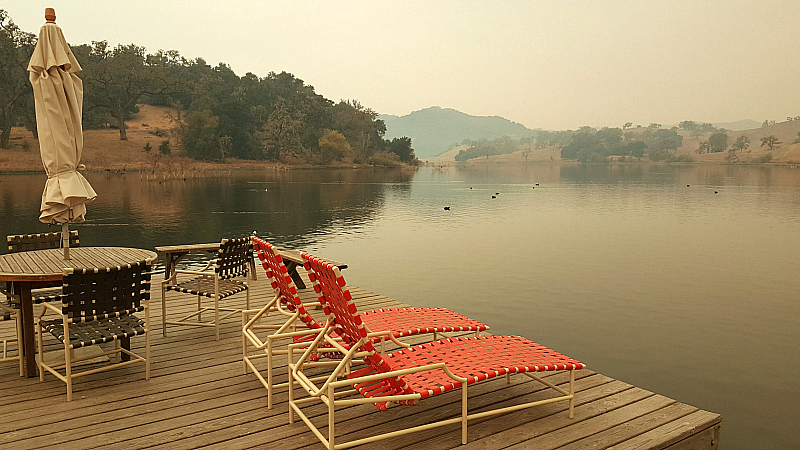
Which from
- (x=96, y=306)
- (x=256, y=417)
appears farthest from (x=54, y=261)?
(x=256, y=417)

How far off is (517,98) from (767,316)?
384 ft

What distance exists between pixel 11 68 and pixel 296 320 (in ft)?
237

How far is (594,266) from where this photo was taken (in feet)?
48.5

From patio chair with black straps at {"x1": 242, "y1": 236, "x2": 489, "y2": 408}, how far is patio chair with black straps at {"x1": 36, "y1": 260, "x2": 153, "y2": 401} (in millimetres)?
877

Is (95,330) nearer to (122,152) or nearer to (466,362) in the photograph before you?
(466,362)

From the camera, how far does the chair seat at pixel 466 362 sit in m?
3.57

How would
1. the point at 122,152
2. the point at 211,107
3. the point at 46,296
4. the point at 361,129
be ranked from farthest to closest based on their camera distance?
the point at 361,129, the point at 211,107, the point at 122,152, the point at 46,296

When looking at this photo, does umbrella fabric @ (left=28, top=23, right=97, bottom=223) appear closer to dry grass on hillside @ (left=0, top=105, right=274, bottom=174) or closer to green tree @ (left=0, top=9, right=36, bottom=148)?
dry grass on hillside @ (left=0, top=105, right=274, bottom=174)

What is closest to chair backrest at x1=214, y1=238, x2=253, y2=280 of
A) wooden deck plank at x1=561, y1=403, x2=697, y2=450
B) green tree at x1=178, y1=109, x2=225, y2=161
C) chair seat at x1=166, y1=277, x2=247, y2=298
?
chair seat at x1=166, y1=277, x2=247, y2=298

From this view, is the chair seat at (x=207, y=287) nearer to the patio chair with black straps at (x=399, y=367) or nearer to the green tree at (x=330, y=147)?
the patio chair with black straps at (x=399, y=367)

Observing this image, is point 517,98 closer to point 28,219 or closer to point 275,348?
point 28,219

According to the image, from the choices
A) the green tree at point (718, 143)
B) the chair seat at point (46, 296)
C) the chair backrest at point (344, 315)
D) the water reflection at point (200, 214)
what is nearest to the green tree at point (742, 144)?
the green tree at point (718, 143)

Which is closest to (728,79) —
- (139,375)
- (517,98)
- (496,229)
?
(517,98)

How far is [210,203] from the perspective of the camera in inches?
1201
